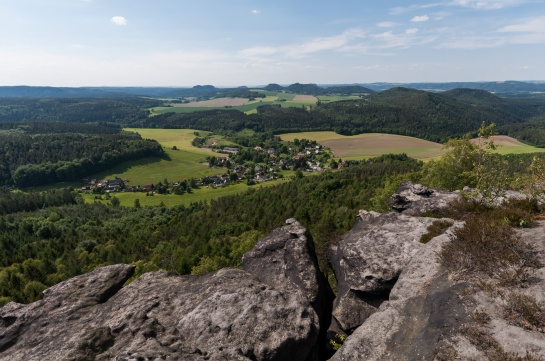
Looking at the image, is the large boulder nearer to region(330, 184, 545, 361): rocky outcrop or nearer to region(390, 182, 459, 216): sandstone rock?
region(330, 184, 545, 361): rocky outcrop

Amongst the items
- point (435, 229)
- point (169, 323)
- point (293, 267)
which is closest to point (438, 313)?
point (435, 229)

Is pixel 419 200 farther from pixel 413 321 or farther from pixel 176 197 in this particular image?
pixel 176 197

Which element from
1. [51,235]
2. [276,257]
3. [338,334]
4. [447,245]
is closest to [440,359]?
[447,245]

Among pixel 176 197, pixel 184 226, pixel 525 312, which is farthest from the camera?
pixel 176 197

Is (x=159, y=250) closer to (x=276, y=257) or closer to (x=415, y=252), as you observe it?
(x=276, y=257)

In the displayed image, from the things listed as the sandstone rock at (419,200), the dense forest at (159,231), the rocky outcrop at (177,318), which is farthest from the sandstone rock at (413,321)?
the dense forest at (159,231)

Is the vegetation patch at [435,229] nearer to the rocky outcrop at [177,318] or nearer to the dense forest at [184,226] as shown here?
the dense forest at [184,226]

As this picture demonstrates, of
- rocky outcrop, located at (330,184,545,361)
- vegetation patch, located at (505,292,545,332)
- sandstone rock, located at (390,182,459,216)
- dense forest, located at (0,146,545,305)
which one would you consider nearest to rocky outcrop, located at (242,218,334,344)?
rocky outcrop, located at (330,184,545,361)

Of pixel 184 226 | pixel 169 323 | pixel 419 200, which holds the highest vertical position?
pixel 419 200
